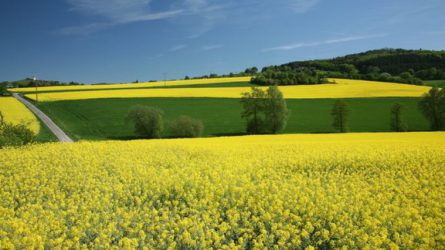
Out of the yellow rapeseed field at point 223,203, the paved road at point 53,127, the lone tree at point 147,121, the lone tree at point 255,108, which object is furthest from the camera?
the lone tree at point 255,108

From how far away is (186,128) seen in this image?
43406 mm

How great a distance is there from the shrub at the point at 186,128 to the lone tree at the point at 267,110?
7447mm

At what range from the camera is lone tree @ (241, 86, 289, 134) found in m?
48.1

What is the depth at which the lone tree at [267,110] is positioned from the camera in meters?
48.1

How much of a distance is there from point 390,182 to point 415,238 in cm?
424

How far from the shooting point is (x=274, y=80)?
91250 mm

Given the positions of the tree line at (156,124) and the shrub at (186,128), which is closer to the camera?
the shrub at (186,128)

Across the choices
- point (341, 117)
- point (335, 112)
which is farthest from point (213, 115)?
point (341, 117)

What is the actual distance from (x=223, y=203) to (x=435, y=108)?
152ft

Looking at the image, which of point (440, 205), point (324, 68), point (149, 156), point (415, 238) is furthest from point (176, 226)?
point (324, 68)

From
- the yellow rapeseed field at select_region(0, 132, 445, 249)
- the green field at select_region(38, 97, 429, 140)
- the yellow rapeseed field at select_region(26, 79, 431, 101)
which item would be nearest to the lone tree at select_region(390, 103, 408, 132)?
the green field at select_region(38, 97, 429, 140)

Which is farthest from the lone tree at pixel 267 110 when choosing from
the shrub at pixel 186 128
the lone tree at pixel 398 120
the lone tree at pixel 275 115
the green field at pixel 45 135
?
the green field at pixel 45 135

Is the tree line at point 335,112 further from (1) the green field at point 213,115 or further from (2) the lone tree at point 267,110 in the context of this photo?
(1) the green field at point 213,115

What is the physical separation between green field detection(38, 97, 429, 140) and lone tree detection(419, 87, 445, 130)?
4.80 feet
